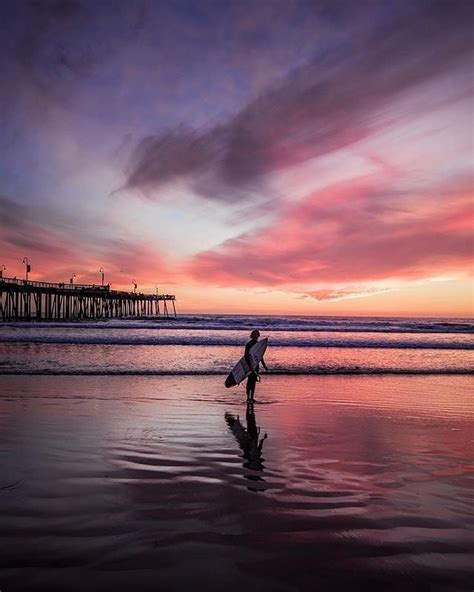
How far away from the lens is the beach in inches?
128

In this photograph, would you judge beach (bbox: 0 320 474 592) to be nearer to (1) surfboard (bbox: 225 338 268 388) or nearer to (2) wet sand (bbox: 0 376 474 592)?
(2) wet sand (bbox: 0 376 474 592)

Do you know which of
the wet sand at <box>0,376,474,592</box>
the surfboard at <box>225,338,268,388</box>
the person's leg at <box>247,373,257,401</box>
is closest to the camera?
the wet sand at <box>0,376,474,592</box>

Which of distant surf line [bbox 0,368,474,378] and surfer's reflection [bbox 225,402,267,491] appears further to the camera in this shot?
distant surf line [bbox 0,368,474,378]

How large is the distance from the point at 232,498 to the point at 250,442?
95.0 inches

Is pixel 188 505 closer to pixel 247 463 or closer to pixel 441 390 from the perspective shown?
pixel 247 463

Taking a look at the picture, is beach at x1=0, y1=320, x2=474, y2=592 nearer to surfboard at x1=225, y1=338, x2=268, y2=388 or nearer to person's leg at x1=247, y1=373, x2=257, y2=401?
person's leg at x1=247, y1=373, x2=257, y2=401

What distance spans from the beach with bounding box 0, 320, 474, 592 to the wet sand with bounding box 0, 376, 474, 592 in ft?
0.05

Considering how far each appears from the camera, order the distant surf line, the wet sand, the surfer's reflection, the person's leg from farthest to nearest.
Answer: the distant surf line, the person's leg, the surfer's reflection, the wet sand

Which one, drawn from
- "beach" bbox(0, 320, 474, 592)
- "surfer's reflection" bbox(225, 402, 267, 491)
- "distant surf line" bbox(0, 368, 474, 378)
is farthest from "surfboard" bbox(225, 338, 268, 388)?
"distant surf line" bbox(0, 368, 474, 378)

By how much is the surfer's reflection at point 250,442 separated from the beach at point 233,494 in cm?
3

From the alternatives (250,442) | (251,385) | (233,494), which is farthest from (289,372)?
(233,494)

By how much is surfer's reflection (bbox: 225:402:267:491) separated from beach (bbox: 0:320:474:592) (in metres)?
0.03

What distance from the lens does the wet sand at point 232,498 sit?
324cm

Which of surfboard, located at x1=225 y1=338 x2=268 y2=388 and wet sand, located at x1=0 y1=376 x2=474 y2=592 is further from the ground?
surfboard, located at x1=225 y1=338 x2=268 y2=388
